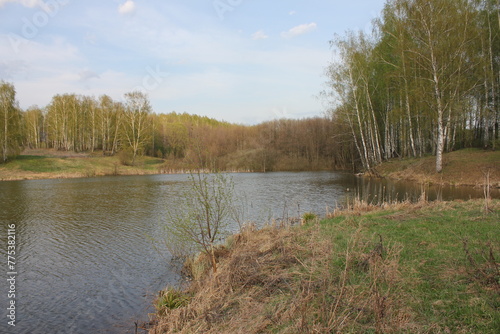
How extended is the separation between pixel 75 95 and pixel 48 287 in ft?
220

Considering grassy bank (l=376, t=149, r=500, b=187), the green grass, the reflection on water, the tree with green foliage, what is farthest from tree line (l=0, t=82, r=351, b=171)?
the green grass

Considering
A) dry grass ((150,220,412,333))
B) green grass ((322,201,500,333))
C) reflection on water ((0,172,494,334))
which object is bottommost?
reflection on water ((0,172,494,334))

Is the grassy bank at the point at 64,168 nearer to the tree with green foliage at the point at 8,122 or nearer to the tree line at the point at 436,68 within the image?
the tree with green foliage at the point at 8,122

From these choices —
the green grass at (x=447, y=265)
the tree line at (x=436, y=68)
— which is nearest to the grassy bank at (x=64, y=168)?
the tree line at (x=436, y=68)

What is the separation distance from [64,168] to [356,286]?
1971 inches

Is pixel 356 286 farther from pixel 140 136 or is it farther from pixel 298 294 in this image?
pixel 140 136

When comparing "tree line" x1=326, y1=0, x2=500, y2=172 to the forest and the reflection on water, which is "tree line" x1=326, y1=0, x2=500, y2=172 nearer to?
the forest

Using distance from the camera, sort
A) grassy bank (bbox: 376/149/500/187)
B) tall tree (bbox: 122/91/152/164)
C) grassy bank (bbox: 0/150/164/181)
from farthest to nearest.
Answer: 1. tall tree (bbox: 122/91/152/164)
2. grassy bank (bbox: 0/150/164/181)
3. grassy bank (bbox: 376/149/500/187)

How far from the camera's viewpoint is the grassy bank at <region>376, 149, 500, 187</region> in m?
22.1

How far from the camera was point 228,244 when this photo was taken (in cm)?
1023

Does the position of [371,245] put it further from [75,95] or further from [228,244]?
[75,95]

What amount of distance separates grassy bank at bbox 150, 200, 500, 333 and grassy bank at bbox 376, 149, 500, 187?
15930 mm

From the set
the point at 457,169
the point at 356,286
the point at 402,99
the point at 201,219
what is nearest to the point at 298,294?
the point at 356,286

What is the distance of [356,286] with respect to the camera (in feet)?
16.3
